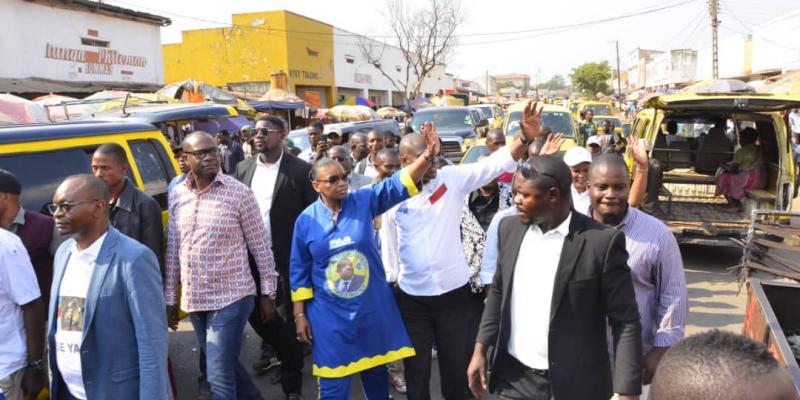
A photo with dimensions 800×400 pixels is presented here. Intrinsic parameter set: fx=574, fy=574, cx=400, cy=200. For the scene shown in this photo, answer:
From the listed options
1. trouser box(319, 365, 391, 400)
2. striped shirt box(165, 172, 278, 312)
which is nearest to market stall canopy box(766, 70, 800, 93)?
trouser box(319, 365, 391, 400)

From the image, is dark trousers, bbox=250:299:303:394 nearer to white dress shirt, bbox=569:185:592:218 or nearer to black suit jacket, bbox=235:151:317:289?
black suit jacket, bbox=235:151:317:289

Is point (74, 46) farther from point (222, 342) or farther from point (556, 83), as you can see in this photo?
point (556, 83)

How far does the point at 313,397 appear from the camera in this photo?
4449 millimetres

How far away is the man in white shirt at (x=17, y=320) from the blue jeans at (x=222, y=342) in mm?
923

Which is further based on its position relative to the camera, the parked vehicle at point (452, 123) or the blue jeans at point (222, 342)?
the parked vehicle at point (452, 123)

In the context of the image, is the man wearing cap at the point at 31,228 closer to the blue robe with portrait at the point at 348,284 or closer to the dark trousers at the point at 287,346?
the blue robe with portrait at the point at 348,284

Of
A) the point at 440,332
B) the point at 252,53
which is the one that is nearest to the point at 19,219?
the point at 440,332

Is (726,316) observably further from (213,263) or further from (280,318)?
(213,263)

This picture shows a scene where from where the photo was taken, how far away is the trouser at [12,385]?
2.72 meters

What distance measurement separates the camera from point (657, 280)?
273 cm

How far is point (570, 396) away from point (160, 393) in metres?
1.78

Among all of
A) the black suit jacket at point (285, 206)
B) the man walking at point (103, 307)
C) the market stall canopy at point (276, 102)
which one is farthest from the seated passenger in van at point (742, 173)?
the market stall canopy at point (276, 102)

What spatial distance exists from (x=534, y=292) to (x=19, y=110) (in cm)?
1030

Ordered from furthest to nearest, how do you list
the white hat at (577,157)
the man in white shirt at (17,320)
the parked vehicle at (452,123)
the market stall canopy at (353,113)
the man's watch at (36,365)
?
the market stall canopy at (353,113), the parked vehicle at (452,123), the white hat at (577,157), the man's watch at (36,365), the man in white shirt at (17,320)
